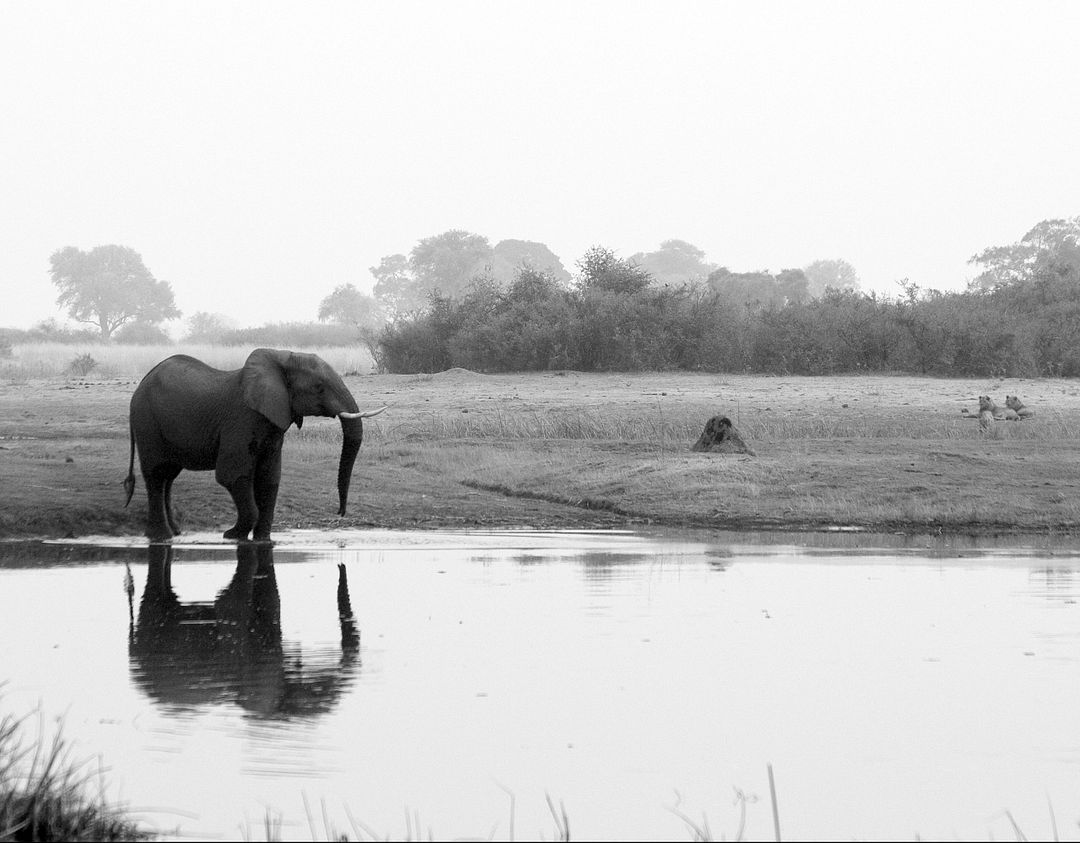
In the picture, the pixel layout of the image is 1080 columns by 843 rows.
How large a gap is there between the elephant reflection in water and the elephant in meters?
3.75

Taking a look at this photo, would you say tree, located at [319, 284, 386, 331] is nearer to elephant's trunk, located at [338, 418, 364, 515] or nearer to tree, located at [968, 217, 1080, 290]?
tree, located at [968, 217, 1080, 290]

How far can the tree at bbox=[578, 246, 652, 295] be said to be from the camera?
201 feet

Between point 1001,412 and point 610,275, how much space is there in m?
27.8

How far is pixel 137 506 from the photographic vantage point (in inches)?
816

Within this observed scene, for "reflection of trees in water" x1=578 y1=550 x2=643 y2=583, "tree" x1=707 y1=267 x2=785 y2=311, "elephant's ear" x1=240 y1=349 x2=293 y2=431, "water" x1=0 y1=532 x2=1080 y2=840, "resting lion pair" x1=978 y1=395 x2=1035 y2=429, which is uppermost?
"tree" x1=707 y1=267 x2=785 y2=311

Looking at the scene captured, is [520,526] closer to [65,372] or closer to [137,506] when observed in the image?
[137,506]

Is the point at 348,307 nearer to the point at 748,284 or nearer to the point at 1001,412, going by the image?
the point at 748,284

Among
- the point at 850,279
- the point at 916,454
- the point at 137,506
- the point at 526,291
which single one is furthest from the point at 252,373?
the point at 850,279

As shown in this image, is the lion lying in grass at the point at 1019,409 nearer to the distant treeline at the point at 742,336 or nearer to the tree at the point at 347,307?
the distant treeline at the point at 742,336

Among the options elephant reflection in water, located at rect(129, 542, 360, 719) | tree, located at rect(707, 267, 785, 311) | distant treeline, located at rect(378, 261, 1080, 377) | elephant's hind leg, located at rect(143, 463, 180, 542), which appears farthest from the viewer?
tree, located at rect(707, 267, 785, 311)

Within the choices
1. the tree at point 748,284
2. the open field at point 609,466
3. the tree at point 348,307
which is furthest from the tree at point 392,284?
the open field at point 609,466

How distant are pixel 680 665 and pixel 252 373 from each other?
914 cm

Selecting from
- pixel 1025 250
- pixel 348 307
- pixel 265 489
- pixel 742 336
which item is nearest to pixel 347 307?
pixel 348 307

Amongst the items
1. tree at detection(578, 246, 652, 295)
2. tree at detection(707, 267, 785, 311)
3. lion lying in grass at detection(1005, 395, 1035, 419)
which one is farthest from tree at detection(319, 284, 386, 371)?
lion lying in grass at detection(1005, 395, 1035, 419)
